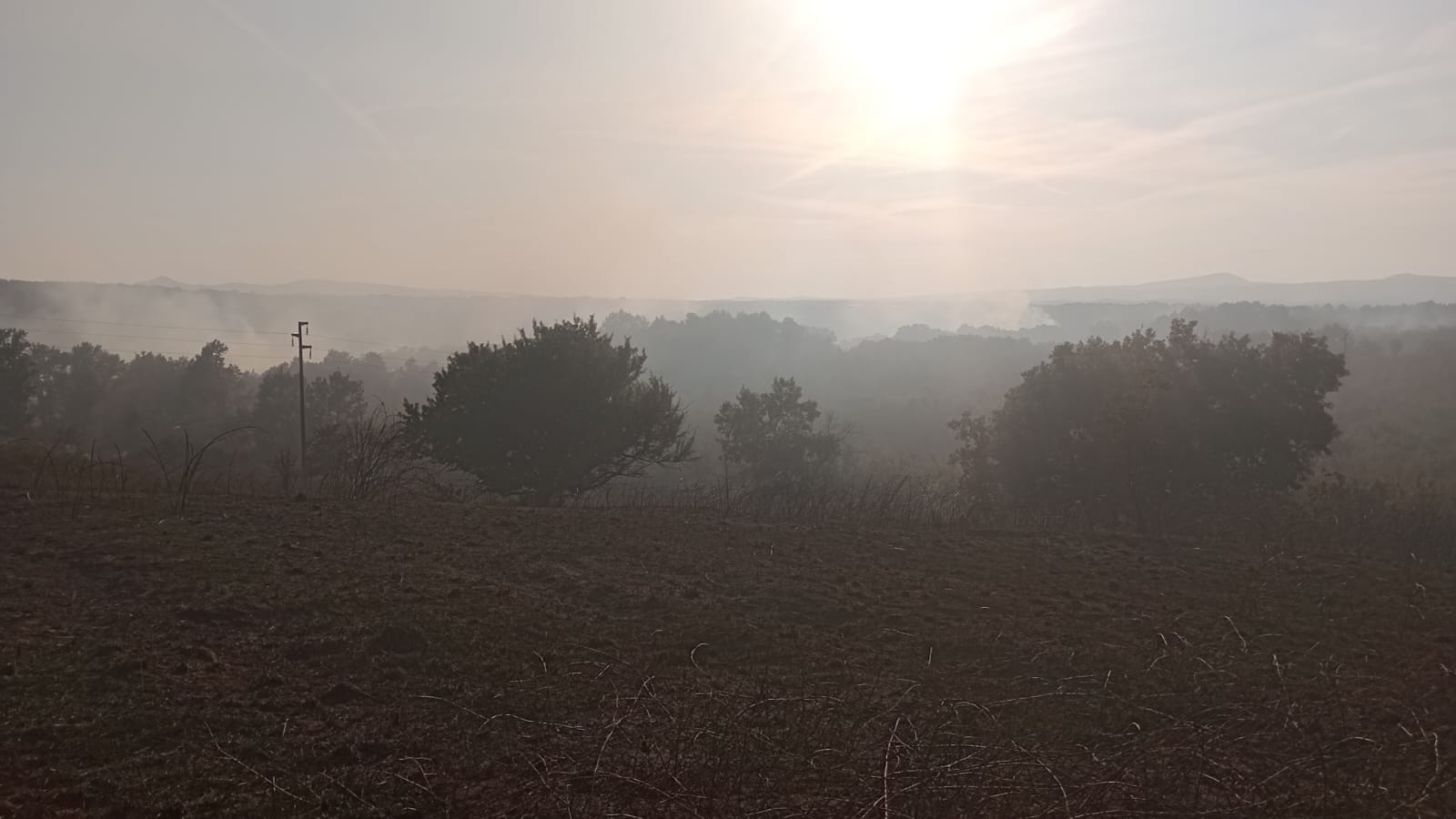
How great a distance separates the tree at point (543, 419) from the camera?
1975 cm

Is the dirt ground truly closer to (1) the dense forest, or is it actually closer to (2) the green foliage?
(2) the green foliage

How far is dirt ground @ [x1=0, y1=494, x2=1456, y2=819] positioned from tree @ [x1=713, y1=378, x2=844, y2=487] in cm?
2641

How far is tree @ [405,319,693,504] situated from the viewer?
19.8 metres

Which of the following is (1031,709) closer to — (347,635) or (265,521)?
(347,635)

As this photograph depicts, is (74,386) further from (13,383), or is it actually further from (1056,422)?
(1056,422)

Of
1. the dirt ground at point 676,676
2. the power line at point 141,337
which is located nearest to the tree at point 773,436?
the dirt ground at point 676,676

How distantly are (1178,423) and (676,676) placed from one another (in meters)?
19.0

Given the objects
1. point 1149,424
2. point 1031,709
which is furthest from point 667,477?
point 1031,709

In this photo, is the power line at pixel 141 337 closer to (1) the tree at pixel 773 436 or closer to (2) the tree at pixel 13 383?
(2) the tree at pixel 13 383

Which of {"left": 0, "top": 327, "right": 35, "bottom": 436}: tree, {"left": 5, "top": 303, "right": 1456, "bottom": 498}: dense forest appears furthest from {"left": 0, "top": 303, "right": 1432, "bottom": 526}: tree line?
{"left": 0, "top": 327, "right": 35, "bottom": 436}: tree

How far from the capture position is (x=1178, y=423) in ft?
68.3

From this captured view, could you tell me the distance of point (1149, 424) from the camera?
61.2 feet

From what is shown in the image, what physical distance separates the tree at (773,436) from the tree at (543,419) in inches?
598

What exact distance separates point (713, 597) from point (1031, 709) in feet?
9.93
